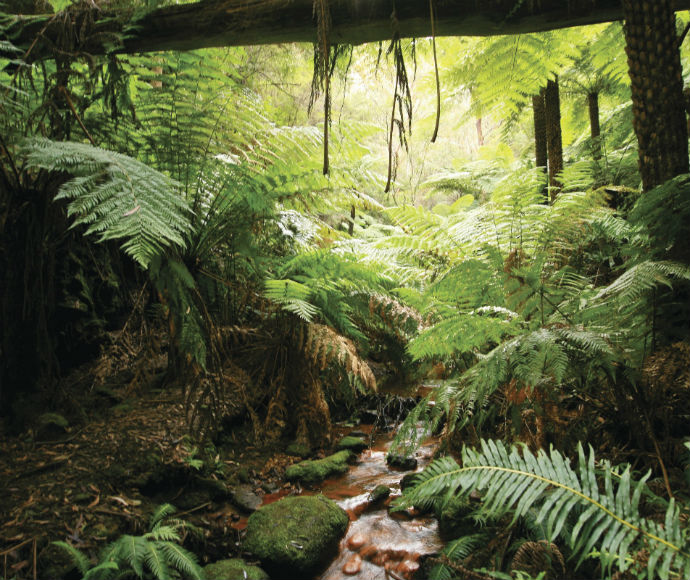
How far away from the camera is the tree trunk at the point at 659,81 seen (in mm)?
1560

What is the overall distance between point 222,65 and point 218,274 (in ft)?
4.13

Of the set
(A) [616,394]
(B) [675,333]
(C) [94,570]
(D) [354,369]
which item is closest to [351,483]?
(D) [354,369]

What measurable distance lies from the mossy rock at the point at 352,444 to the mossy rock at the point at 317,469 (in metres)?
0.18

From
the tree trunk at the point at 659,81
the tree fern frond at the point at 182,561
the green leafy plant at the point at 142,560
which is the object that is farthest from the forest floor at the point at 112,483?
the tree trunk at the point at 659,81

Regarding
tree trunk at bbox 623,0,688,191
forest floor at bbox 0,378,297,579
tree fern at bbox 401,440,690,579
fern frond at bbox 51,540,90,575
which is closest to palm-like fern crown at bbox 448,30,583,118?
tree trunk at bbox 623,0,688,191

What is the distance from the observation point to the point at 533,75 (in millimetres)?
2299

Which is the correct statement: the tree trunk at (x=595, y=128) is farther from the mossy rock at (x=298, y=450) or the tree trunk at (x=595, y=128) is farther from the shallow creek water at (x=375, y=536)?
the mossy rock at (x=298, y=450)

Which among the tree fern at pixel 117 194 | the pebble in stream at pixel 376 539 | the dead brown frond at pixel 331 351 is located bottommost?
the pebble in stream at pixel 376 539

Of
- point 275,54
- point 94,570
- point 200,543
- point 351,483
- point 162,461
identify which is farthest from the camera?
point 275,54

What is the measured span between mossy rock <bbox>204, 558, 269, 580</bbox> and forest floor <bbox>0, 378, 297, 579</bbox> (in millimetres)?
132

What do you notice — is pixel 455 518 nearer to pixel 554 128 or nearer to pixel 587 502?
pixel 587 502

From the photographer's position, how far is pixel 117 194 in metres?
1.41

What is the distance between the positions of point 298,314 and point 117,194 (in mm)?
1152

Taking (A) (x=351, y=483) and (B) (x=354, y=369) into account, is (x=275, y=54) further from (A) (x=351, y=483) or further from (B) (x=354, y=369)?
(A) (x=351, y=483)
